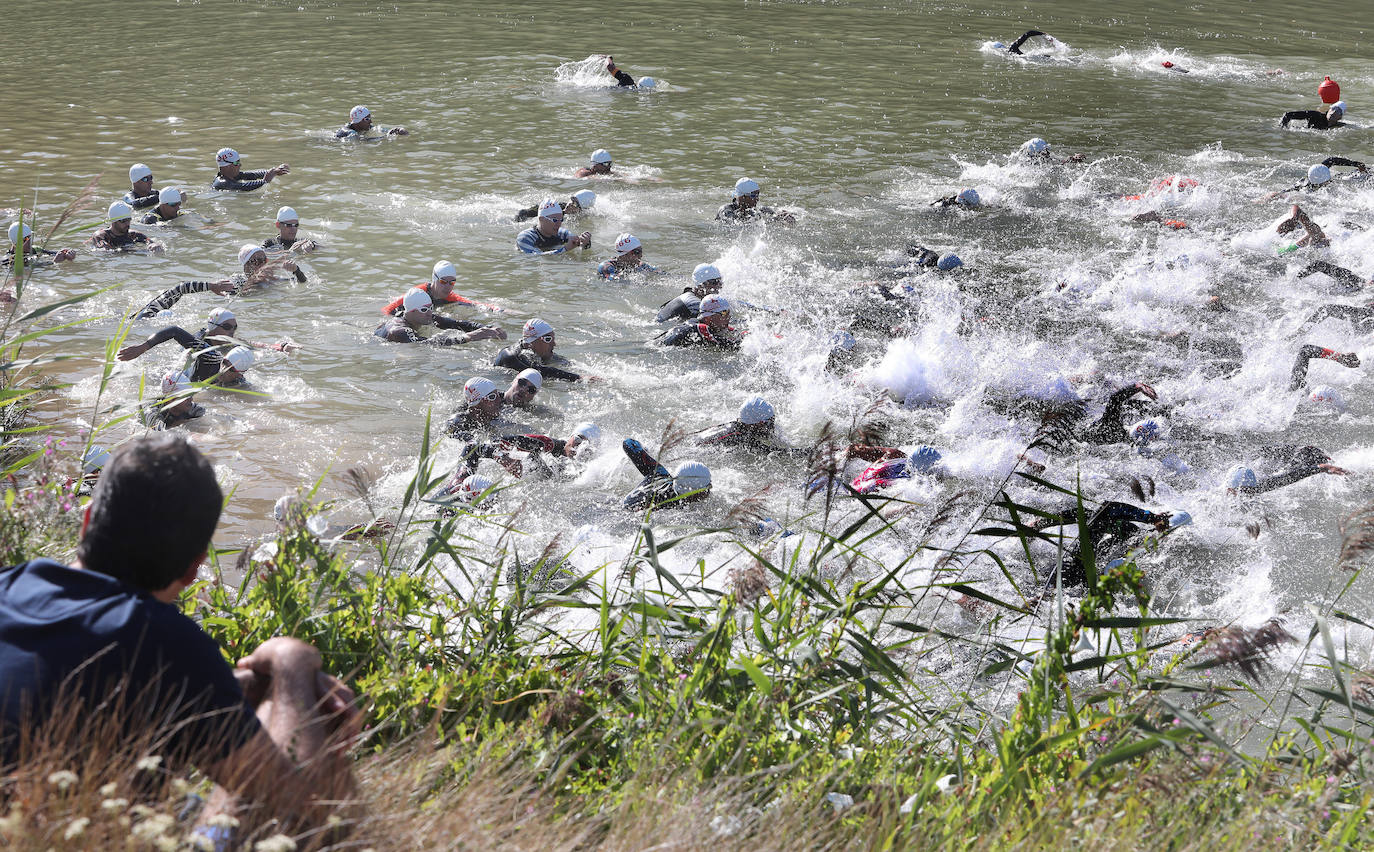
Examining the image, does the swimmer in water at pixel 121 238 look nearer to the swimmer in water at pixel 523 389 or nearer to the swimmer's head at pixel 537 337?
the swimmer's head at pixel 537 337

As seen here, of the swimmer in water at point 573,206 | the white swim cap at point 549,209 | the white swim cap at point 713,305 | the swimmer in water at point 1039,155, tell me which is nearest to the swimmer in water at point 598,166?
the swimmer in water at point 573,206

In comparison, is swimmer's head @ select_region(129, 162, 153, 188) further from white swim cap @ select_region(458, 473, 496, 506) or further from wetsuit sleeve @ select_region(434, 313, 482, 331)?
white swim cap @ select_region(458, 473, 496, 506)

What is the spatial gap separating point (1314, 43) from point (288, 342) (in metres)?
32.7

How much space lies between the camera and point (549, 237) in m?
16.0

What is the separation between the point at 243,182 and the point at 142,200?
1.68m

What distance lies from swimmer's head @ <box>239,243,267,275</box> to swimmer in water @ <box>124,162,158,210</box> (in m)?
3.72

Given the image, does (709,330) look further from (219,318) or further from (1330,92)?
(1330,92)

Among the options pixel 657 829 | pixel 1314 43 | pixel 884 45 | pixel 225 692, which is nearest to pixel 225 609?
pixel 225 692

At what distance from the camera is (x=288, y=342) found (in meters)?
12.2

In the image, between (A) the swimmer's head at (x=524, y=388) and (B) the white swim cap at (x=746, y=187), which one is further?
(B) the white swim cap at (x=746, y=187)

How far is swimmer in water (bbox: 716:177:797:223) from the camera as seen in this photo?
54.9ft

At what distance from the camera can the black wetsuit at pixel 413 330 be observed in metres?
12.6

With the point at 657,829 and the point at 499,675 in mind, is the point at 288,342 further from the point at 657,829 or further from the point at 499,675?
the point at 657,829

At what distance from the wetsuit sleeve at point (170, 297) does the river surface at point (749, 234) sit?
324 millimetres
